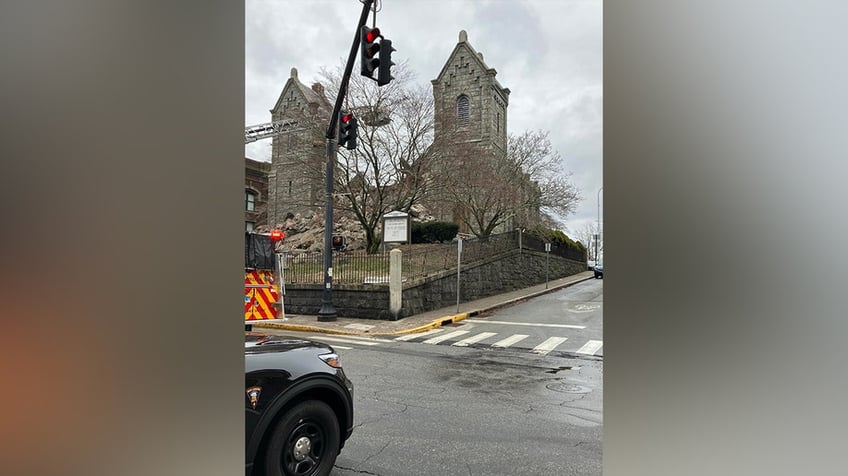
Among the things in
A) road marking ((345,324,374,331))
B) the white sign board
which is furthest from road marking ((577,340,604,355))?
the white sign board

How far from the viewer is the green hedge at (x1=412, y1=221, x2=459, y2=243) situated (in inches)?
1014

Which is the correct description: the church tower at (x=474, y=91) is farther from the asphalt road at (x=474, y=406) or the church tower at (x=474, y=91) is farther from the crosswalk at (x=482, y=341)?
the asphalt road at (x=474, y=406)

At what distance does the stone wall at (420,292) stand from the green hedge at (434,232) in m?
3.69

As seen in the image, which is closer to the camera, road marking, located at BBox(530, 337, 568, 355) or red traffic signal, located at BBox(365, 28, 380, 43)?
red traffic signal, located at BBox(365, 28, 380, 43)

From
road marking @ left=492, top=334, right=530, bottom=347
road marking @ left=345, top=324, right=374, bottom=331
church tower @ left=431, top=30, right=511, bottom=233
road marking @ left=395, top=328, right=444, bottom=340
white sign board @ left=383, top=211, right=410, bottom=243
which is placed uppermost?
church tower @ left=431, top=30, right=511, bottom=233

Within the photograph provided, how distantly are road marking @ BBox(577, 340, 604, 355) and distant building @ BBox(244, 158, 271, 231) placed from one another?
25772mm

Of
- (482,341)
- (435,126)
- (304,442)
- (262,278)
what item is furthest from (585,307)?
(304,442)

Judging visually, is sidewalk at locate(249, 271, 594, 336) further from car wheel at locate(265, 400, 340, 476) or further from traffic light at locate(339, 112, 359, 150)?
car wheel at locate(265, 400, 340, 476)

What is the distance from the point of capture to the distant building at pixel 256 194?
32.1 metres

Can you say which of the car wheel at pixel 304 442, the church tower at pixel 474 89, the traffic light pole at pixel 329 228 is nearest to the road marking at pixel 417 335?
the traffic light pole at pixel 329 228
